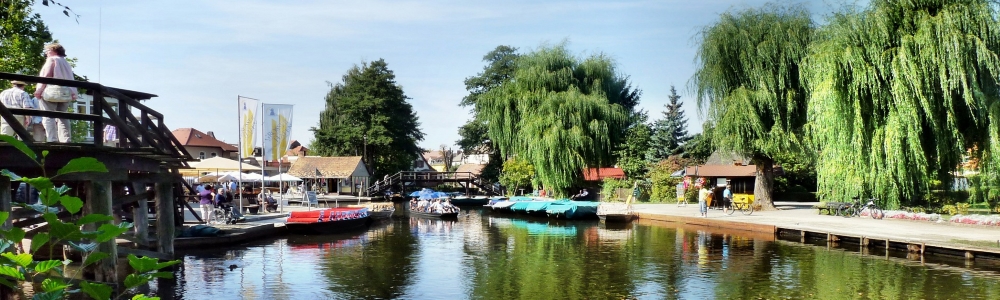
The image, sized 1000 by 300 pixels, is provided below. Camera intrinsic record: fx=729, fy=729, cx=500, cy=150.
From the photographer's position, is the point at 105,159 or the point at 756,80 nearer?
the point at 105,159

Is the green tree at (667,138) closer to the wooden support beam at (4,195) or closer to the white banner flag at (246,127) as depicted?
the white banner flag at (246,127)

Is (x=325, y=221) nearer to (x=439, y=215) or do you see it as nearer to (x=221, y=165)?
(x=221, y=165)

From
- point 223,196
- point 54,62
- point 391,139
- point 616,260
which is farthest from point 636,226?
point 391,139

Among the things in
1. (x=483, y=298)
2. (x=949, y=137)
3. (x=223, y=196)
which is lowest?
(x=483, y=298)

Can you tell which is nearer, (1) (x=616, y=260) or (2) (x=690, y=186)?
(1) (x=616, y=260)

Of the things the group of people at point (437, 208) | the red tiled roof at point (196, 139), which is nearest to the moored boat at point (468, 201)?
the group of people at point (437, 208)

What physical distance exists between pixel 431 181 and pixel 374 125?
1120cm

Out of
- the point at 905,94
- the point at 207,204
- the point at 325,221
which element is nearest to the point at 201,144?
the point at 207,204

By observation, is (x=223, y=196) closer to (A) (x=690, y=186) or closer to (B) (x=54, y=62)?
(B) (x=54, y=62)

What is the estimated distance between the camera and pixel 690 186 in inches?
1797

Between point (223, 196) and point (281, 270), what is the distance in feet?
37.7

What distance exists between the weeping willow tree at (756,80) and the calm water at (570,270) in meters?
8.39

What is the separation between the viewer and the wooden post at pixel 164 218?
15.1 meters

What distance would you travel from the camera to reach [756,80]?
34.2m
